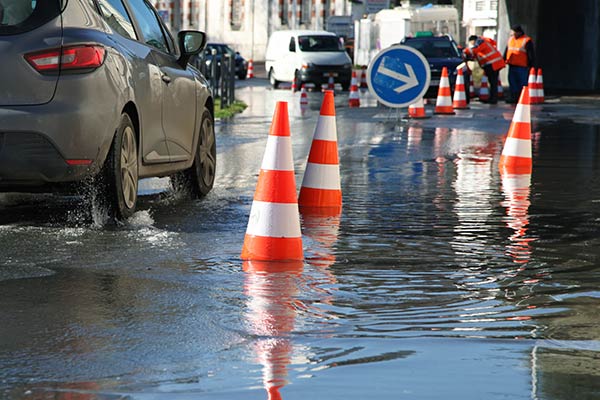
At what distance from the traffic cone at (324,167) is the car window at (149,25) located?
1223mm

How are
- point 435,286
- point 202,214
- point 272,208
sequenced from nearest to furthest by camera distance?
point 435,286 < point 272,208 < point 202,214

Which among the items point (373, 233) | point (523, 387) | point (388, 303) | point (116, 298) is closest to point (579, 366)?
point (523, 387)

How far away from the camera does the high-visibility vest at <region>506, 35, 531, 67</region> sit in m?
30.2

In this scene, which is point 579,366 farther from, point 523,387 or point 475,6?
point 475,6

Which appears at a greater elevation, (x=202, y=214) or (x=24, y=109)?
(x=24, y=109)

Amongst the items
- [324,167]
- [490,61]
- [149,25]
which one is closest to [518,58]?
[490,61]

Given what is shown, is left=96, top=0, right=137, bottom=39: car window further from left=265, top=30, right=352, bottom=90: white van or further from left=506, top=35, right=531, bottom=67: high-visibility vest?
left=265, top=30, right=352, bottom=90: white van

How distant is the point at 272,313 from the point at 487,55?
2527cm

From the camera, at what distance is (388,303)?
631 cm

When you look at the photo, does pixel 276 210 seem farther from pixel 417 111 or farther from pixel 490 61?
pixel 490 61

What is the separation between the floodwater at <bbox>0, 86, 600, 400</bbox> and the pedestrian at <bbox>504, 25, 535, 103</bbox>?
18716 millimetres

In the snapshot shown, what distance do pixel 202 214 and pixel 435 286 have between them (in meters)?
3.27

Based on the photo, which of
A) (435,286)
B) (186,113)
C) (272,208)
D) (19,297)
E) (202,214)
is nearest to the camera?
(19,297)

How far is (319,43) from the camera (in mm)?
44281
